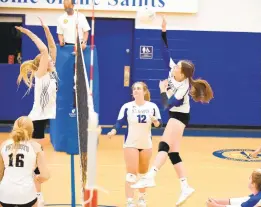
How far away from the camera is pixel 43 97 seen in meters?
7.21

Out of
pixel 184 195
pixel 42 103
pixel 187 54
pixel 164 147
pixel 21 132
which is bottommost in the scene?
pixel 184 195

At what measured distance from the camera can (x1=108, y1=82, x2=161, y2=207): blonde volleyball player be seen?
23.5ft

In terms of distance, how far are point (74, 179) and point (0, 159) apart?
372 centimetres

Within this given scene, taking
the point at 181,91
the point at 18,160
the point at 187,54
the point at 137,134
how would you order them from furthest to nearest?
the point at 187,54 → the point at 181,91 → the point at 137,134 → the point at 18,160

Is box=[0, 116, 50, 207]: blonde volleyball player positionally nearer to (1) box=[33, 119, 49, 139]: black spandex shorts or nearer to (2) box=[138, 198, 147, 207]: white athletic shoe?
(1) box=[33, 119, 49, 139]: black spandex shorts

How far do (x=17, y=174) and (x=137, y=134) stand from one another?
2.28m

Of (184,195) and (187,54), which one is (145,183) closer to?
(184,195)

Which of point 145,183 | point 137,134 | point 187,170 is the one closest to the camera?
point 145,183

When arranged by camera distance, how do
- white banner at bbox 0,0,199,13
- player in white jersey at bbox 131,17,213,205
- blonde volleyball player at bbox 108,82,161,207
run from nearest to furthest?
blonde volleyball player at bbox 108,82,161,207 → player in white jersey at bbox 131,17,213,205 → white banner at bbox 0,0,199,13

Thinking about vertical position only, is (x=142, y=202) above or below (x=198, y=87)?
below

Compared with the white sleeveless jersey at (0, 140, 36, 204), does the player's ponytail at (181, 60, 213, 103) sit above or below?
above

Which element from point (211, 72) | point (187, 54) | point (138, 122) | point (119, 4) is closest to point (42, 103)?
point (138, 122)

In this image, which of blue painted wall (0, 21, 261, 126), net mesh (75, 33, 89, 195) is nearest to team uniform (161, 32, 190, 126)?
net mesh (75, 33, 89, 195)

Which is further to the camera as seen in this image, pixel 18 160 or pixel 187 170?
pixel 187 170
